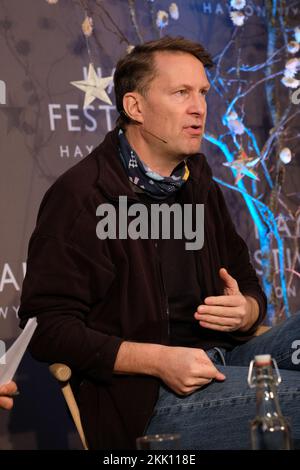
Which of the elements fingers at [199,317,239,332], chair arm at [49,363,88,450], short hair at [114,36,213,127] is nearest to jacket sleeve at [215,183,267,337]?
fingers at [199,317,239,332]

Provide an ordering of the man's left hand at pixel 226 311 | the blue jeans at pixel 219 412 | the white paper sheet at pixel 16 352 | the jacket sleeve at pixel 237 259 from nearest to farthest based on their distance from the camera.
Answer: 1. the white paper sheet at pixel 16 352
2. the blue jeans at pixel 219 412
3. the man's left hand at pixel 226 311
4. the jacket sleeve at pixel 237 259

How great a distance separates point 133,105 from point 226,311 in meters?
0.80

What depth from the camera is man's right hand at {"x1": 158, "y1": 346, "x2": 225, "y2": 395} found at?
77.7 inches

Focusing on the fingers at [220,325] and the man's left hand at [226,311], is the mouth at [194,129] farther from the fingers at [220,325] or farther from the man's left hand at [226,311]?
the fingers at [220,325]

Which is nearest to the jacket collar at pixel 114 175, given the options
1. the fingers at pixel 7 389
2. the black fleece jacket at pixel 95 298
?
the black fleece jacket at pixel 95 298

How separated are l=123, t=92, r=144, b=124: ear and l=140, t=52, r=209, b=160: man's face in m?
0.03

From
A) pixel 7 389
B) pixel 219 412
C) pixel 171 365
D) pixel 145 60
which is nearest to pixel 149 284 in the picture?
pixel 171 365

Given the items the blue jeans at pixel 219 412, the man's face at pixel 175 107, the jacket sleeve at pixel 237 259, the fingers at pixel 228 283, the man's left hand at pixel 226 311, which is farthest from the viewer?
the jacket sleeve at pixel 237 259

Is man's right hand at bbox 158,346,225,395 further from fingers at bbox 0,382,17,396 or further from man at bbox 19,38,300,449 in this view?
fingers at bbox 0,382,17,396

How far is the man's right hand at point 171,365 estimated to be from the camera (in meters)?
1.98

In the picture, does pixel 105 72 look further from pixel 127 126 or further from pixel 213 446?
pixel 213 446

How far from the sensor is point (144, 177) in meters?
2.36

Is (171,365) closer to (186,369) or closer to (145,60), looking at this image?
(186,369)

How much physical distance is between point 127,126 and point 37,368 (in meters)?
1.19
